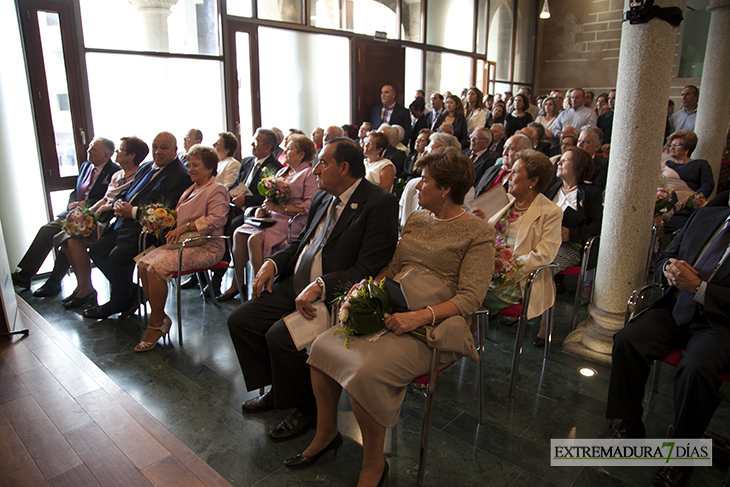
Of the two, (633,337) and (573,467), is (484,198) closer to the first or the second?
(633,337)

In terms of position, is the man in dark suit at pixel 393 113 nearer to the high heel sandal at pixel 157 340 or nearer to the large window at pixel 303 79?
the large window at pixel 303 79

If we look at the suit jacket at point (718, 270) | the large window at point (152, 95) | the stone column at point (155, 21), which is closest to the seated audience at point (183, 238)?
the suit jacket at point (718, 270)

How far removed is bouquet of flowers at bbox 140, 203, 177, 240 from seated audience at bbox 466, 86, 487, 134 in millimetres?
5606

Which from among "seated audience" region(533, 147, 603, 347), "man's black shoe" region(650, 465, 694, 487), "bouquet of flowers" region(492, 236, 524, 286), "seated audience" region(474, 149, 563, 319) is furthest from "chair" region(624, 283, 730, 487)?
"seated audience" region(533, 147, 603, 347)

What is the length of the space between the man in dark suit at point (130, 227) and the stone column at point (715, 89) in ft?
19.7

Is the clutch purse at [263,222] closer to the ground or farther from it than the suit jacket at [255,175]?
closer to the ground

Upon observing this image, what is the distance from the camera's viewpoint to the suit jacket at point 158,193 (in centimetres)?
395

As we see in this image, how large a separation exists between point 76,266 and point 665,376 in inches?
181

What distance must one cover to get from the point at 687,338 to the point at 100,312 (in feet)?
13.5

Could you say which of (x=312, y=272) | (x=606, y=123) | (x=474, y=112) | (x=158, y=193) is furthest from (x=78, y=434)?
(x=606, y=123)

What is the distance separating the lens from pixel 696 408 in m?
2.06

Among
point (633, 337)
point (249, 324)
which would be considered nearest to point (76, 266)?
point (249, 324)

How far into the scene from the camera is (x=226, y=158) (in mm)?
5430

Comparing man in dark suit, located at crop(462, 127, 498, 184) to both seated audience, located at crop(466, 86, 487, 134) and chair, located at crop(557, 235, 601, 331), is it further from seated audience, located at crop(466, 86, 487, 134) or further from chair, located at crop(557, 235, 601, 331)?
seated audience, located at crop(466, 86, 487, 134)
